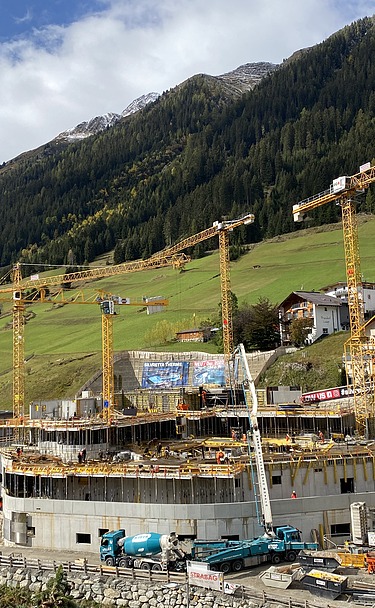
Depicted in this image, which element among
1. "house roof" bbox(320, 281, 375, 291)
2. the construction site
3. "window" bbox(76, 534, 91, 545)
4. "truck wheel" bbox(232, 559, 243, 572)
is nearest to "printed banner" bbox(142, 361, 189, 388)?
the construction site

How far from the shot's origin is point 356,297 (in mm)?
64188

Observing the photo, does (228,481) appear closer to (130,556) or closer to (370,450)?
(130,556)

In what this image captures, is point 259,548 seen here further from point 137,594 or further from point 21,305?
point 21,305

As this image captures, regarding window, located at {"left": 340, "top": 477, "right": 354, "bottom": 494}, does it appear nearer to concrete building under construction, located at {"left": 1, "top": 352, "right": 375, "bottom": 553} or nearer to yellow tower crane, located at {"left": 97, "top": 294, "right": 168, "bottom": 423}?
concrete building under construction, located at {"left": 1, "top": 352, "right": 375, "bottom": 553}

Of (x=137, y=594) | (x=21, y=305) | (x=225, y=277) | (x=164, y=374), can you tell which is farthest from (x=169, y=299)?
(x=137, y=594)

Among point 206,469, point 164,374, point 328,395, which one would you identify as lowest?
point 206,469

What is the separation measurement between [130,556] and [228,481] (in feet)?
27.3

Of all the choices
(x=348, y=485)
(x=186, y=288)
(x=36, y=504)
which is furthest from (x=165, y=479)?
(x=186, y=288)

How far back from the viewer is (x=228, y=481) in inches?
1574

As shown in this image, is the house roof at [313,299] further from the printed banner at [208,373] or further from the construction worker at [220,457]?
the construction worker at [220,457]

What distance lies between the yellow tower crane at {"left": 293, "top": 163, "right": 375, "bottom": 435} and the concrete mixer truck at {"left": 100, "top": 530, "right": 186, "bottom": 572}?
1191 inches

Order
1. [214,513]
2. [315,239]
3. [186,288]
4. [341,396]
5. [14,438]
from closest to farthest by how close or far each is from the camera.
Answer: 1. [214,513]
2. [341,396]
3. [14,438]
4. [186,288]
5. [315,239]

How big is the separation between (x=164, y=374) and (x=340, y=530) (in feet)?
178

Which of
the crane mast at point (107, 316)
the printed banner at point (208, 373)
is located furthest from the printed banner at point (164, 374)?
the crane mast at point (107, 316)
